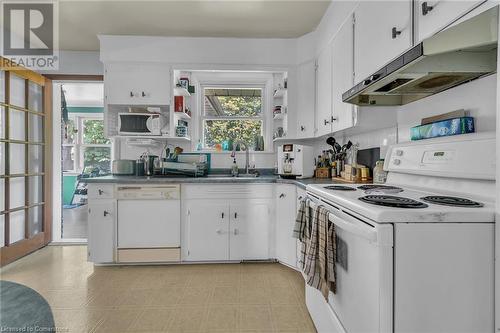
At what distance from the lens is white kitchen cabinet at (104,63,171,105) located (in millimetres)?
2980

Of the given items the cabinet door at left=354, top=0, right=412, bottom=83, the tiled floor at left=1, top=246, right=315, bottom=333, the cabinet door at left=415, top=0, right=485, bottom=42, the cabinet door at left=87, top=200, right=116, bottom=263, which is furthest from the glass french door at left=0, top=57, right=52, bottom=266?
the cabinet door at left=415, top=0, right=485, bottom=42

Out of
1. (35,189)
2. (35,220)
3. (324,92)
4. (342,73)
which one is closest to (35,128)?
(35,189)

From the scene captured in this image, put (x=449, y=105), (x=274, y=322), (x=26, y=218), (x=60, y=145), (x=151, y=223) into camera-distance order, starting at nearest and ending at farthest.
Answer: (x=449, y=105)
(x=274, y=322)
(x=151, y=223)
(x=26, y=218)
(x=60, y=145)

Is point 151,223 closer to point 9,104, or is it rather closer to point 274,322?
point 274,322

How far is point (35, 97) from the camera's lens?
10.8 feet

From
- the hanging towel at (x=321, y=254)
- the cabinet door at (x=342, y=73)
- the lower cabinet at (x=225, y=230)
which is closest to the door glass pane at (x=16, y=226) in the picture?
the lower cabinet at (x=225, y=230)

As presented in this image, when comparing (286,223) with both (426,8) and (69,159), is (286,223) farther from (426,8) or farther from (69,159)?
(69,159)

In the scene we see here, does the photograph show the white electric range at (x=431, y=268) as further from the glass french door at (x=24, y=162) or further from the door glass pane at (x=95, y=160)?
the door glass pane at (x=95, y=160)

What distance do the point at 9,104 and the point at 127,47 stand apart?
138cm

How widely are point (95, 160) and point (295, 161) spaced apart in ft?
16.0

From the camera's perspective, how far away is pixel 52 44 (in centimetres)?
326

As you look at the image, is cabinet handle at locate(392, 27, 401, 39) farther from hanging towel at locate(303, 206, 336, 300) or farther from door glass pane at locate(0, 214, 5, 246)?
door glass pane at locate(0, 214, 5, 246)

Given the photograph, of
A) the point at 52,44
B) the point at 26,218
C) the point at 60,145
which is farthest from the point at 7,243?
the point at 52,44

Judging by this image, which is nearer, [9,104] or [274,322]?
[274,322]
